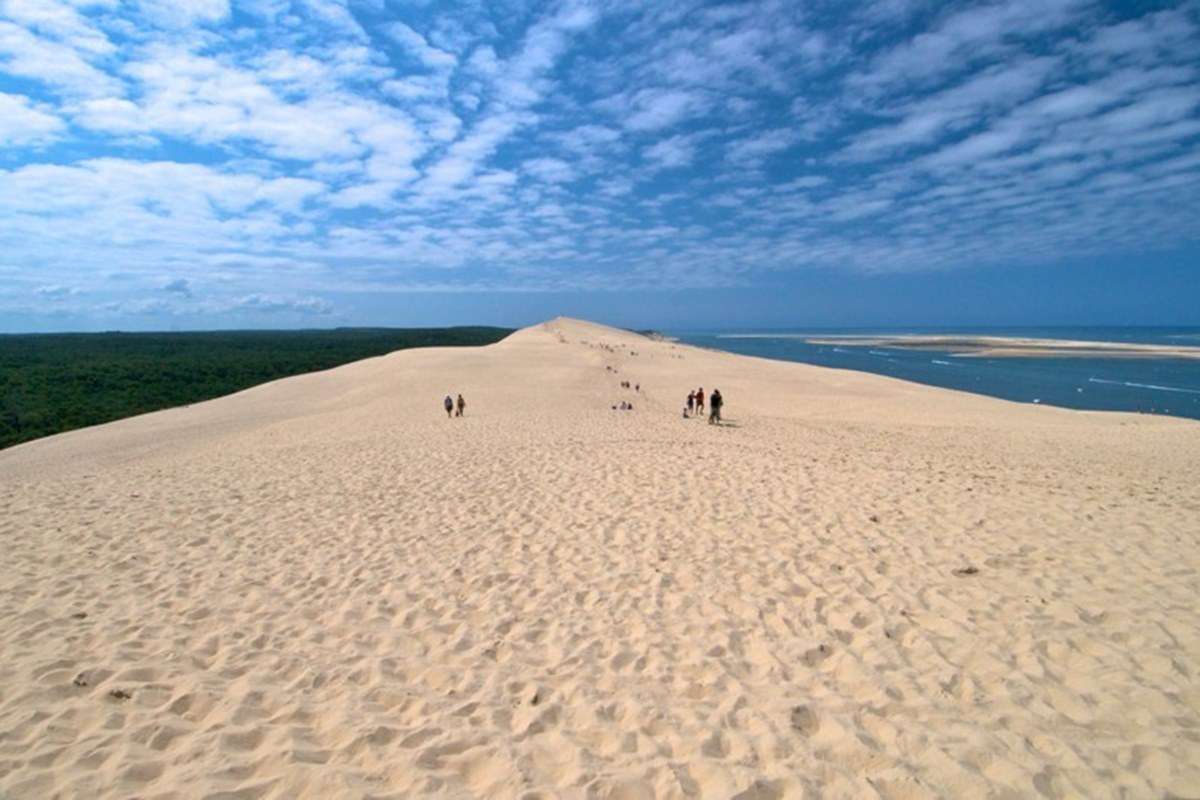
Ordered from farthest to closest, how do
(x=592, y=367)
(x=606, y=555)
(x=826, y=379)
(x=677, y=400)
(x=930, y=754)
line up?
(x=592, y=367), (x=826, y=379), (x=677, y=400), (x=606, y=555), (x=930, y=754)

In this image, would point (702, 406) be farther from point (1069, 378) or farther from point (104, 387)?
point (104, 387)

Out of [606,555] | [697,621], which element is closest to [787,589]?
[697,621]

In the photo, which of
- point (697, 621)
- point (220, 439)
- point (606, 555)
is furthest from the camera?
point (220, 439)

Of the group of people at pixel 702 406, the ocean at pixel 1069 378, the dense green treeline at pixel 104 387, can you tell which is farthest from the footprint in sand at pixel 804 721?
the ocean at pixel 1069 378

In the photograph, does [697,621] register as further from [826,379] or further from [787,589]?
[826,379]

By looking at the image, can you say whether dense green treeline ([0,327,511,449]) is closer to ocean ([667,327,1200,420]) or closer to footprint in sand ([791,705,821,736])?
footprint in sand ([791,705,821,736])

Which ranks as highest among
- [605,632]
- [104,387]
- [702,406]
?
[605,632]

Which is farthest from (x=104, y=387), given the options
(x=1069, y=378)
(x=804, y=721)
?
(x=1069, y=378)
